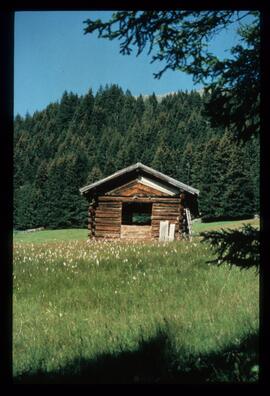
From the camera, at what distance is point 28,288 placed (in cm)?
752

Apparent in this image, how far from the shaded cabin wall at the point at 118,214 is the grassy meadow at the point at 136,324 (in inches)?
547

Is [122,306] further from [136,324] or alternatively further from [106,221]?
[106,221]

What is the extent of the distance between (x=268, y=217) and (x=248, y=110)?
1563 mm

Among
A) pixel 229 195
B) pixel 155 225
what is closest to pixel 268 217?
pixel 155 225

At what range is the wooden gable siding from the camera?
2275 cm

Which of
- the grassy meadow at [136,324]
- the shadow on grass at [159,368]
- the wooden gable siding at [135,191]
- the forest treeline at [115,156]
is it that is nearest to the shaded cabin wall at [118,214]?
the wooden gable siding at [135,191]

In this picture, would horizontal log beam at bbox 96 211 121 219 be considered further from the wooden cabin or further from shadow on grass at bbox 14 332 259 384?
shadow on grass at bbox 14 332 259 384

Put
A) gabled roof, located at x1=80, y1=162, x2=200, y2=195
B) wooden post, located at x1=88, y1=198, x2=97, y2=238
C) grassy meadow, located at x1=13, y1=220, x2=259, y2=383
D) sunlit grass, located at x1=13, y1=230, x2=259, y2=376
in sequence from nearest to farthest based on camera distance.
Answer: grassy meadow, located at x1=13, y1=220, x2=259, y2=383, sunlit grass, located at x1=13, y1=230, x2=259, y2=376, gabled roof, located at x1=80, y1=162, x2=200, y2=195, wooden post, located at x1=88, y1=198, x2=97, y2=238

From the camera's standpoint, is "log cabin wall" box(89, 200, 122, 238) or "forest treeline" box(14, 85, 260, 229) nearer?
"log cabin wall" box(89, 200, 122, 238)

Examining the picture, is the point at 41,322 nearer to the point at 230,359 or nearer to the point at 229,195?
the point at 230,359

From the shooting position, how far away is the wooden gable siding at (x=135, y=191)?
22.8 m

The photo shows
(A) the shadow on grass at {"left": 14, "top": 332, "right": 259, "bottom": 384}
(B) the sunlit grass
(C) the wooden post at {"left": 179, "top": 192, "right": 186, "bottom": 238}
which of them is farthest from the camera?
(C) the wooden post at {"left": 179, "top": 192, "right": 186, "bottom": 238}

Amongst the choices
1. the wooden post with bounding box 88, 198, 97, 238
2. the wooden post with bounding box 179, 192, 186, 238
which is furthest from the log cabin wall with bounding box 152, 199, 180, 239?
the wooden post with bounding box 88, 198, 97, 238

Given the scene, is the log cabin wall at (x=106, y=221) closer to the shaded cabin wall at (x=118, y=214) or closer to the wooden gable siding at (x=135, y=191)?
the shaded cabin wall at (x=118, y=214)
